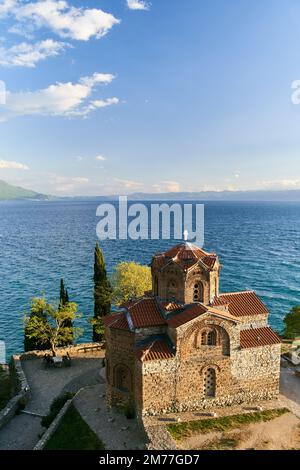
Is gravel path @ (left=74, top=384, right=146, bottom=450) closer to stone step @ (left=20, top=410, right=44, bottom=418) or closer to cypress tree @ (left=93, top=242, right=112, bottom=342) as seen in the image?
stone step @ (left=20, top=410, right=44, bottom=418)

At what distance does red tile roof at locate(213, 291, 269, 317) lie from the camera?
28188 millimetres

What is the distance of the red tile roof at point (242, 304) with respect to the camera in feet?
92.5

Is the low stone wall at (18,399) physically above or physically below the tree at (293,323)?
below

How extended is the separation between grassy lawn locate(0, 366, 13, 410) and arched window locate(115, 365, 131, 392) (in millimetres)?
12565

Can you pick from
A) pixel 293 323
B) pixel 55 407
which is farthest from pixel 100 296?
pixel 293 323

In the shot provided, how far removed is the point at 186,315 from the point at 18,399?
1691cm

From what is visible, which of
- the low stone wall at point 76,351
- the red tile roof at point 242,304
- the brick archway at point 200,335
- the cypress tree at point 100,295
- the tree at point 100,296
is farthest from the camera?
the cypress tree at point 100,295

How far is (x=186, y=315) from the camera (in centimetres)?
2494

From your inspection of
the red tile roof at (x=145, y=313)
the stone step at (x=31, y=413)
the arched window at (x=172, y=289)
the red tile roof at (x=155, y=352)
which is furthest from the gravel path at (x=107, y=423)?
the arched window at (x=172, y=289)

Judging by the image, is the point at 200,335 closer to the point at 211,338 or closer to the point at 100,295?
the point at 211,338

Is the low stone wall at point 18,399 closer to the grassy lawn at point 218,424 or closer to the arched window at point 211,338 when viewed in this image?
the grassy lawn at point 218,424

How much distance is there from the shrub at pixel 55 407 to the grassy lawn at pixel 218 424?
935 centimetres

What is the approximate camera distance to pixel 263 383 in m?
26.7
